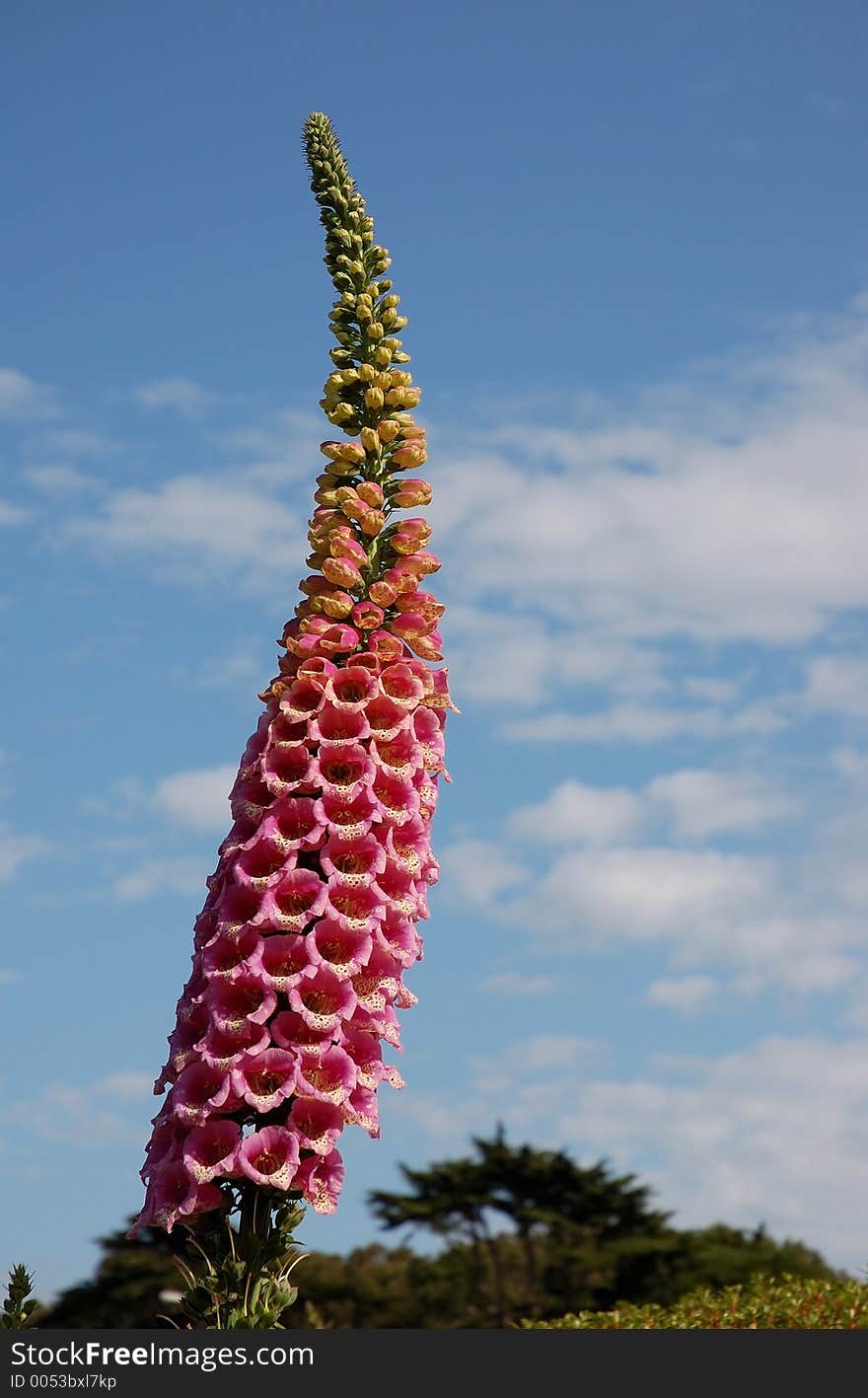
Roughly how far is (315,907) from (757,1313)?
7.29m

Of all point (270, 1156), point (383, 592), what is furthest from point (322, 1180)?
point (383, 592)

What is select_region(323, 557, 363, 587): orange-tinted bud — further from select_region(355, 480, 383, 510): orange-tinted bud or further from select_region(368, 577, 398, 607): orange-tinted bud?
select_region(355, 480, 383, 510): orange-tinted bud

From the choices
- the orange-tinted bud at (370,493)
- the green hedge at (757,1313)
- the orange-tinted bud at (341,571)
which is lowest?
the green hedge at (757,1313)

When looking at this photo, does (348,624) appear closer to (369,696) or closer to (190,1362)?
(369,696)

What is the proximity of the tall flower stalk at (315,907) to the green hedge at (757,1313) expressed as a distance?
5.70 meters

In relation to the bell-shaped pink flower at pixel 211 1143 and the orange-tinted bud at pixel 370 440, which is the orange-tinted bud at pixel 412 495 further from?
the bell-shaped pink flower at pixel 211 1143

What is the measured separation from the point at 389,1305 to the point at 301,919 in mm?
30433

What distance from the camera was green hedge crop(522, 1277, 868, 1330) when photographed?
1115cm

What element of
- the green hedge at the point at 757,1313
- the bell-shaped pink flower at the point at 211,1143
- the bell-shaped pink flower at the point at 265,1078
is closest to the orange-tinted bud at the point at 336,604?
the bell-shaped pink flower at the point at 265,1078

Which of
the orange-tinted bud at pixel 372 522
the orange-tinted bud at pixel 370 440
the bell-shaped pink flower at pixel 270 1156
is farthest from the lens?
the orange-tinted bud at pixel 370 440

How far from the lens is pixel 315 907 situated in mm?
6082

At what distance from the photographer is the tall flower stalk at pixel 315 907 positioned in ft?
19.5

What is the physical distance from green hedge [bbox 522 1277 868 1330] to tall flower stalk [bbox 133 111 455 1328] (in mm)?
5703

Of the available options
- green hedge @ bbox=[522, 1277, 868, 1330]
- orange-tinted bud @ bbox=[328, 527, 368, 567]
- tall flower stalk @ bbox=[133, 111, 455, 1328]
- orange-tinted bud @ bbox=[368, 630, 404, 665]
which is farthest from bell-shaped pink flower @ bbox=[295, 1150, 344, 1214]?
green hedge @ bbox=[522, 1277, 868, 1330]
